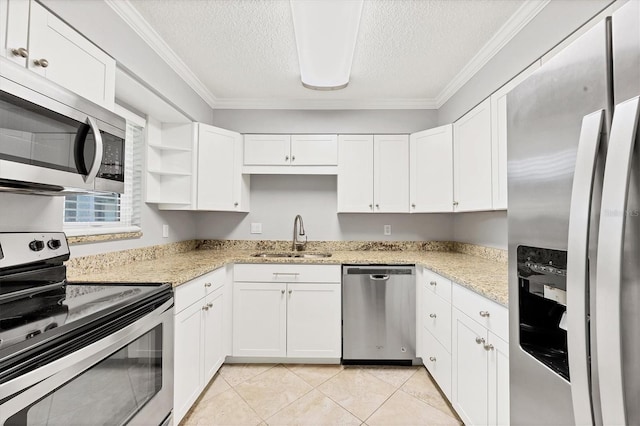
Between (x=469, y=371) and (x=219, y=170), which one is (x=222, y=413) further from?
(x=219, y=170)

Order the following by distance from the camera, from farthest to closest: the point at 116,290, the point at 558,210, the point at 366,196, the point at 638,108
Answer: the point at 366,196, the point at 116,290, the point at 558,210, the point at 638,108

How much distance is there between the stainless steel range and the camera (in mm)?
776

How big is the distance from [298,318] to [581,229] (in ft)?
7.09

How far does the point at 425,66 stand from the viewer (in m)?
2.40

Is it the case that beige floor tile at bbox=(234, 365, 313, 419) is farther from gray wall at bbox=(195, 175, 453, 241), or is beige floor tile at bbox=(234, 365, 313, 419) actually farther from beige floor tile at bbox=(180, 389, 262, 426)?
gray wall at bbox=(195, 175, 453, 241)

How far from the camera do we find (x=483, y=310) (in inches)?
56.8

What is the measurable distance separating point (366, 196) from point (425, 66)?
4.06 ft

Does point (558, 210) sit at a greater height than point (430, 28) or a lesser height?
lesser

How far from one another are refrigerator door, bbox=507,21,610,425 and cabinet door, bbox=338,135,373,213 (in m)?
1.99

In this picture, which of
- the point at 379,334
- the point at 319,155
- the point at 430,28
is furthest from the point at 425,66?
the point at 379,334

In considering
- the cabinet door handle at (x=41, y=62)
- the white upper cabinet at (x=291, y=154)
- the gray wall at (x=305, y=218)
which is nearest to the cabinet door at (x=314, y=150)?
the white upper cabinet at (x=291, y=154)

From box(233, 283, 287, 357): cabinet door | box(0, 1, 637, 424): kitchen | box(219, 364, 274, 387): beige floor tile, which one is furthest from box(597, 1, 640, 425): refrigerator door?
box(219, 364, 274, 387): beige floor tile

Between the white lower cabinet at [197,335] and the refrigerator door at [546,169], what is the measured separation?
1562mm

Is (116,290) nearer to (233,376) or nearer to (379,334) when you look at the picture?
(233,376)
